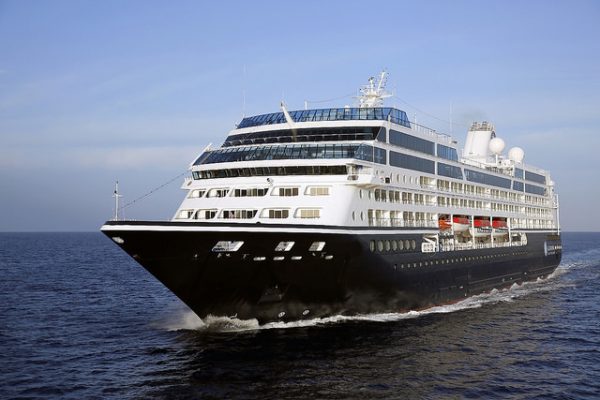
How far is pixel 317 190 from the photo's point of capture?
1166 inches

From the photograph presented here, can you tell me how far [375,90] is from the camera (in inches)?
1598

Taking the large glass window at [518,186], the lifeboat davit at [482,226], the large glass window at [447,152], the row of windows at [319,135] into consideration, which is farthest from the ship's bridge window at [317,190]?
the large glass window at [518,186]

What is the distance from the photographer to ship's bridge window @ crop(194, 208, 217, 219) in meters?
30.2

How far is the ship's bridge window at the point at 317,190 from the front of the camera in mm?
29516

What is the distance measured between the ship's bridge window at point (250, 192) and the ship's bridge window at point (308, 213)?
7.74 ft

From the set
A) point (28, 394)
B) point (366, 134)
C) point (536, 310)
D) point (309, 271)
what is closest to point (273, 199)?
point (309, 271)

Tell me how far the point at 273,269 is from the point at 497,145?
3835 cm

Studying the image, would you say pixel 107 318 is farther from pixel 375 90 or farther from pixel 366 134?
pixel 375 90

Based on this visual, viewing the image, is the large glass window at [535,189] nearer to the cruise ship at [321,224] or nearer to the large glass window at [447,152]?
the cruise ship at [321,224]

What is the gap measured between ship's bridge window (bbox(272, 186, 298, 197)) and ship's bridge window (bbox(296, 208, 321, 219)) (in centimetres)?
134

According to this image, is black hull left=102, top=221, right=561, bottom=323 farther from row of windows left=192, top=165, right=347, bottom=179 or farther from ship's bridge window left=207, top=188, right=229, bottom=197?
ship's bridge window left=207, top=188, right=229, bottom=197

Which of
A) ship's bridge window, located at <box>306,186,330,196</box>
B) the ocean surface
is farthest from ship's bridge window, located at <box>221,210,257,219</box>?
the ocean surface

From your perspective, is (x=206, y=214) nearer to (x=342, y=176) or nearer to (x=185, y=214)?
(x=185, y=214)

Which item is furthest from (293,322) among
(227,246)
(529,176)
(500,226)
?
(529,176)
